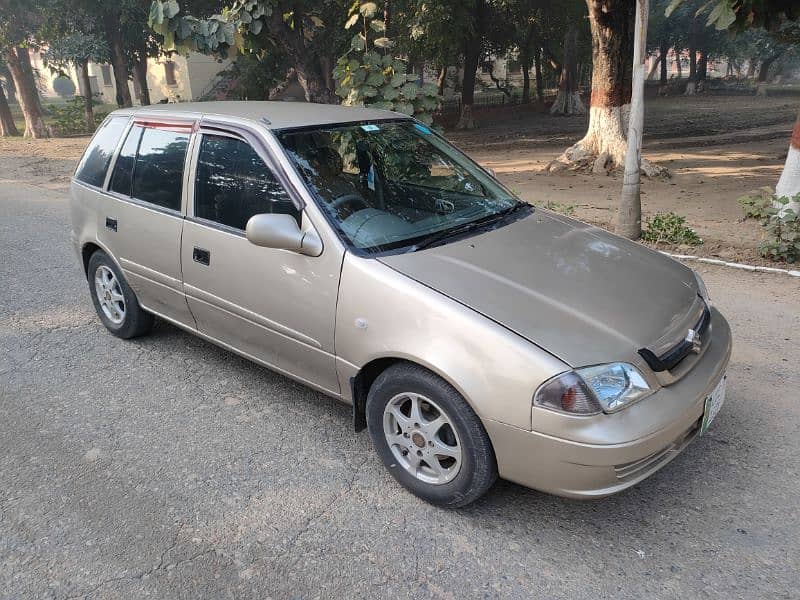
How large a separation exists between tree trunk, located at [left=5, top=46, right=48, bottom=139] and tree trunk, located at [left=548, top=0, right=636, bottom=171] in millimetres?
18802

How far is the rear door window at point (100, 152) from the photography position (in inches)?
177

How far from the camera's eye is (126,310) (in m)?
4.60

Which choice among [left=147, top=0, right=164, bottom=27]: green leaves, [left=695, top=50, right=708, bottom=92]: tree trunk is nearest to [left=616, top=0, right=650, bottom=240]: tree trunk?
[left=147, top=0, right=164, bottom=27]: green leaves

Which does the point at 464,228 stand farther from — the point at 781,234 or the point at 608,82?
the point at 608,82

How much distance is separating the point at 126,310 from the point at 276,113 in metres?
1.90

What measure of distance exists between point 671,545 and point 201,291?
2784 mm

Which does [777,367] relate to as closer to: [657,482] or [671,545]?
[657,482]

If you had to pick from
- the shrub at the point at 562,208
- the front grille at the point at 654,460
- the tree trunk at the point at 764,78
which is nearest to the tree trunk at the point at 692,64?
the tree trunk at the point at 764,78

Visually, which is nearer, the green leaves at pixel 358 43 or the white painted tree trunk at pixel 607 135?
the green leaves at pixel 358 43

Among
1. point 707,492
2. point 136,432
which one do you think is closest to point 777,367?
point 707,492

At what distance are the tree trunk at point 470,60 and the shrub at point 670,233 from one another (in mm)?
16449

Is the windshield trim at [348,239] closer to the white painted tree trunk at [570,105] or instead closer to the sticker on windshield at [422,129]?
the sticker on windshield at [422,129]

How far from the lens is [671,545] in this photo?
268 cm

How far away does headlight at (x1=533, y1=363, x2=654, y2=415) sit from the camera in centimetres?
245
